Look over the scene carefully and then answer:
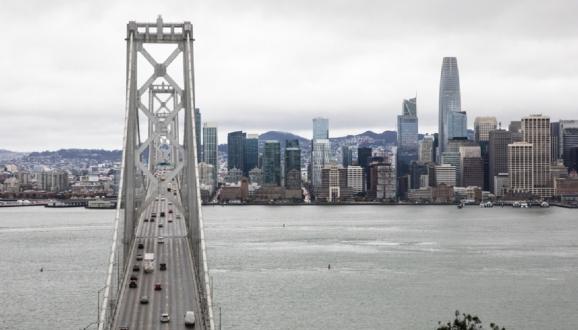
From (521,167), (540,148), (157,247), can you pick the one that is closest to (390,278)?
(157,247)

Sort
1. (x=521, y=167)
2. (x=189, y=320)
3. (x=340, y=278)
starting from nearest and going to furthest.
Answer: (x=189, y=320)
(x=340, y=278)
(x=521, y=167)

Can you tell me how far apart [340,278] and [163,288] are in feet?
81.6

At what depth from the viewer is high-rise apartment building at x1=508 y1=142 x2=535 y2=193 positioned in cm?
18700

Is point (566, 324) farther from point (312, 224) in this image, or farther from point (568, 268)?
point (312, 224)

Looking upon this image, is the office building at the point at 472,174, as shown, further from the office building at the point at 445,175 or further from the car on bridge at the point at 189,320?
the car on bridge at the point at 189,320

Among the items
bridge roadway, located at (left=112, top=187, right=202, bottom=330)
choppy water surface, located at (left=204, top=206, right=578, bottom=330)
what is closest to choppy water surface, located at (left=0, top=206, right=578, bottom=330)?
choppy water surface, located at (left=204, top=206, right=578, bottom=330)

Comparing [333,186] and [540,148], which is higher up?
[540,148]

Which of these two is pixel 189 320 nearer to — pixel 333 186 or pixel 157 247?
pixel 157 247

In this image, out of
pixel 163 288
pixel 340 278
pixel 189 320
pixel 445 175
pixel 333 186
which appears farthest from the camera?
pixel 445 175

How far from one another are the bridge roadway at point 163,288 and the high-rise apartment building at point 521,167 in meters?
157

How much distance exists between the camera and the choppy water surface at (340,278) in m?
39.2

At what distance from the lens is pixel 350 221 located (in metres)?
112

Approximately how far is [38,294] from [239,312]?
9.99 meters

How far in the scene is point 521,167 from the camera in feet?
620
